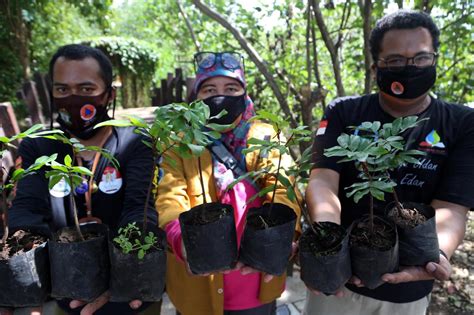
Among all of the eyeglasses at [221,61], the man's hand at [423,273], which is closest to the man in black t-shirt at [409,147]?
the man's hand at [423,273]

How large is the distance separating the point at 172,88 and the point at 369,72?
4.57 meters

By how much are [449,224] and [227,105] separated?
1.08m

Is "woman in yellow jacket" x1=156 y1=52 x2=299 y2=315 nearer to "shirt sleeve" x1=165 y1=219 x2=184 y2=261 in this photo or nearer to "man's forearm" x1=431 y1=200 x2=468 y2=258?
"shirt sleeve" x1=165 y1=219 x2=184 y2=261

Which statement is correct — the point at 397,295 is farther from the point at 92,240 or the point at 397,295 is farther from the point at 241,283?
the point at 92,240

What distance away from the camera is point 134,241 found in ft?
4.17

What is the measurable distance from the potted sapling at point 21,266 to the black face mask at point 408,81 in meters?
1.44

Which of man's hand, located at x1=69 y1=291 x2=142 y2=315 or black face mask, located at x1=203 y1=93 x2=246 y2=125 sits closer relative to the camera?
man's hand, located at x1=69 y1=291 x2=142 y2=315

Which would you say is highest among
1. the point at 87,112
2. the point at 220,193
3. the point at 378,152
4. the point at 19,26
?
the point at 19,26

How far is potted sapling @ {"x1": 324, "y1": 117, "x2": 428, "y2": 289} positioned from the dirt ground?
2148 mm

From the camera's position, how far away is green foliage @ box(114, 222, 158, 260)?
120 centimetres

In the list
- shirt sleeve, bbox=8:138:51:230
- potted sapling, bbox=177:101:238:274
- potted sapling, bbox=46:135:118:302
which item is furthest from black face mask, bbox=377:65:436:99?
shirt sleeve, bbox=8:138:51:230

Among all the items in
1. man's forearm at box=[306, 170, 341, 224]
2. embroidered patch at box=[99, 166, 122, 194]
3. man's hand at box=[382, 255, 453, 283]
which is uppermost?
embroidered patch at box=[99, 166, 122, 194]

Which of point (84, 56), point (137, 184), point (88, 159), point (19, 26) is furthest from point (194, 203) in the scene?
point (19, 26)

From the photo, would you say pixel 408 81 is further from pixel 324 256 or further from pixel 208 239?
pixel 208 239
